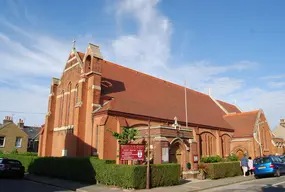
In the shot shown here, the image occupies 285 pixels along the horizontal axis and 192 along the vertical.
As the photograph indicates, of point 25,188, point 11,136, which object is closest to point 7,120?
point 11,136

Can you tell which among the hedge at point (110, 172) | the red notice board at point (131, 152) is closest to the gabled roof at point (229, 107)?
the hedge at point (110, 172)

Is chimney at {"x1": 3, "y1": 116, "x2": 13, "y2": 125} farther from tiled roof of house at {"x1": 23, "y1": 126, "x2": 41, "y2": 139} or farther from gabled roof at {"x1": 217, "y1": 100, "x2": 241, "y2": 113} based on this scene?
gabled roof at {"x1": 217, "y1": 100, "x2": 241, "y2": 113}

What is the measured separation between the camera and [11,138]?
148 ft

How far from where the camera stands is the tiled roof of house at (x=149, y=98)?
82.3ft

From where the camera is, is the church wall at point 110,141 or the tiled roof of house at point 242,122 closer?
the church wall at point 110,141

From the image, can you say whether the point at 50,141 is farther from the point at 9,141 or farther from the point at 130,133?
the point at 9,141

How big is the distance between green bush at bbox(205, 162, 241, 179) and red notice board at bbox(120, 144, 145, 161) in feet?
23.2

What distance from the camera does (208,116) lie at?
113 feet

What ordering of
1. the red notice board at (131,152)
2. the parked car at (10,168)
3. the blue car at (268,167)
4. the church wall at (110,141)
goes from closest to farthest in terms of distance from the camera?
the red notice board at (131,152) < the parked car at (10,168) < the blue car at (268,167) < the church wall at (110,141)

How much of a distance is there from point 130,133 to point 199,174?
684cm

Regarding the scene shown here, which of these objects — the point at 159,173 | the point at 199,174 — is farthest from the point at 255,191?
the point at 199,174

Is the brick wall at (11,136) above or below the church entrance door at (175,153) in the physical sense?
above

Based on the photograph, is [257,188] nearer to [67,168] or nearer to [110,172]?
[110,172]

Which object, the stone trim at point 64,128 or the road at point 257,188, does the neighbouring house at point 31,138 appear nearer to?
the stone trim at point 64,128
